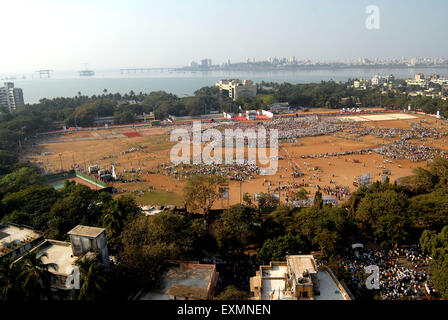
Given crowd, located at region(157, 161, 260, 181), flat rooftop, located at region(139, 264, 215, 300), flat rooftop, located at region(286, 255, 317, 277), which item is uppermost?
flat rooftop, located at region(286, 255, 317, 277)

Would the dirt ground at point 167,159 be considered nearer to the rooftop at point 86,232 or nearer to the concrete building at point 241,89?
the rooftop at point 86,232

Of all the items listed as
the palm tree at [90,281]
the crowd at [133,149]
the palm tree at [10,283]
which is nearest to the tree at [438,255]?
the palm tree at [90,281]

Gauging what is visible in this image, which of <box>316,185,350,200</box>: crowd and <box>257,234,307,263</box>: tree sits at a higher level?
<box>257,234,307,263</box>: tree

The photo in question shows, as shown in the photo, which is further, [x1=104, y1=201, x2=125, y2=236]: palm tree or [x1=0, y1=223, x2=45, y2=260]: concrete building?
[x1=104, y1=201, x2=125, y2=236]: palm tree

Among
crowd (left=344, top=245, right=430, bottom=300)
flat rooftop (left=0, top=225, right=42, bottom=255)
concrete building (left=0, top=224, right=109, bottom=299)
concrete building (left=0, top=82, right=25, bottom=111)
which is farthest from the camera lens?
concrete building (left=0, top=82, right=25, bottom=111)

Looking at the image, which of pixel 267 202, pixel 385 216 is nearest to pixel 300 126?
pixel 267 202

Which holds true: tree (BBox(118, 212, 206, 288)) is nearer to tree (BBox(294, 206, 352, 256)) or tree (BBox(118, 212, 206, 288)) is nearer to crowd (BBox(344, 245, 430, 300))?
tree (BBox(294, 206, 352, 256))

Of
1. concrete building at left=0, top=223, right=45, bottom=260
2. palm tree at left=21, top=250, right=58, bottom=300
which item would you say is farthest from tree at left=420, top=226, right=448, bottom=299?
concrete building at left=0, top=223, right=45, bottom=260

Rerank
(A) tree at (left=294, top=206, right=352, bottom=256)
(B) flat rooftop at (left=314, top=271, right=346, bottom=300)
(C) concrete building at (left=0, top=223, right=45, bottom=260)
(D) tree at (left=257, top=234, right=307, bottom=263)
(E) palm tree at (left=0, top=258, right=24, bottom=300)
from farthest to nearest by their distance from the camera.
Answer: (A) tree at (left=294, top=206, right=352, bottom=256)
(D) tree at (left=257, top=234, right=307, bottom=263)
(C) concrete building at (left=0, top=223, right=45, bottom=260)
(B) flat rooftop at (left=314, top=271, right=346, bottom=300)
(E) palm tree at (left=0, top=258, right=24, bottom=300)
